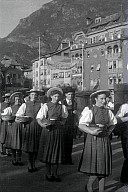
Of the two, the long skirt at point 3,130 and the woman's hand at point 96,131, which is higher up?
the woman's hand at point 96,131

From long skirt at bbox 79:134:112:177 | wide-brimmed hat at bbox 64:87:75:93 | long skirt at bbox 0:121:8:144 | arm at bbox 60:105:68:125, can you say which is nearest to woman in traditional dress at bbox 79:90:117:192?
long skirt at bbox 79:134:112:177

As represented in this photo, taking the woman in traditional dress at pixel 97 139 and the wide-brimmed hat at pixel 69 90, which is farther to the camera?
the wide-brimmed hat at pixel 69 90

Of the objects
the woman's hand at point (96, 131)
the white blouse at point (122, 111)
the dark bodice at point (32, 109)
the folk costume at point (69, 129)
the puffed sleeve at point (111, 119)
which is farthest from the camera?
the dark bodice at point (32, 109)

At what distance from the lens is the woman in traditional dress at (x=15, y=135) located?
2621 mm

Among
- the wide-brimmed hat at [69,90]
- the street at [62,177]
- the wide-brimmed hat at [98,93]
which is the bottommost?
the street at [62,177]

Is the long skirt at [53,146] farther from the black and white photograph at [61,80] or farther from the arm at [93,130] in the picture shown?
the arm at [93,130]

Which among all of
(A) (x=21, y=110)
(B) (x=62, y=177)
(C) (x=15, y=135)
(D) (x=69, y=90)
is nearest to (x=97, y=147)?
(B) (x=62, y=177)

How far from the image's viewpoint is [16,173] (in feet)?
7.72

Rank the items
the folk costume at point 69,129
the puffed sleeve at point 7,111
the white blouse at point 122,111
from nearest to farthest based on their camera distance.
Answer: the white blouse at point 122,111 → the folk costume at point 69,129 → the puffed sleeve at point 7,111

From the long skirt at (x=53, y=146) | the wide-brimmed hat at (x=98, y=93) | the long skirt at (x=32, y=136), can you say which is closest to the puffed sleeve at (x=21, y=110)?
the long skirt at (x=32, y=136)

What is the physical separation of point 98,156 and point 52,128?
1.62 ft

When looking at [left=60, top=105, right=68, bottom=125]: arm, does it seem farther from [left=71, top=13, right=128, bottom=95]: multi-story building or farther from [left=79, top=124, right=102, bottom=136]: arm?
[left=79, top=124, right=102, bottom=136]: arm

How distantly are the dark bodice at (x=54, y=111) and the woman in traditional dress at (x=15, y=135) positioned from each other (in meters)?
0.56

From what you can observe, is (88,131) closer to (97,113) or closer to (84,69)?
(97,113)
